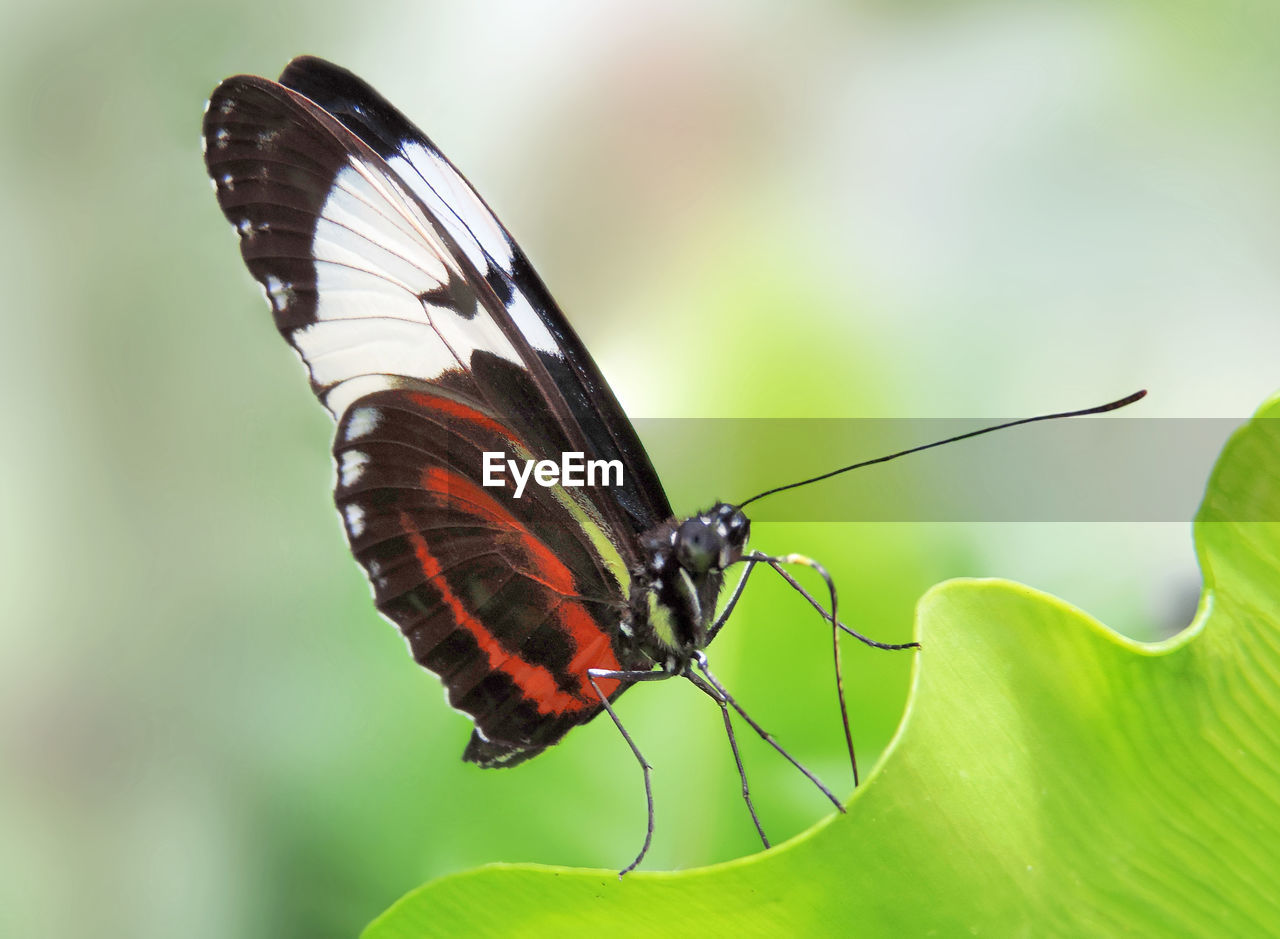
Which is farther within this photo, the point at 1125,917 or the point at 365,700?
the point at 365,700

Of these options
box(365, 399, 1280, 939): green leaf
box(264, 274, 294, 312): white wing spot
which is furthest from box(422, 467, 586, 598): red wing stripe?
box(365, 399, 1280, 939): green leaf

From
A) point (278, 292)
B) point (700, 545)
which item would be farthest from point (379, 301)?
point (700, 545)

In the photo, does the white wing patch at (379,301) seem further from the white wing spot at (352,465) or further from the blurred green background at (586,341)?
the blurred green background at (586,341)

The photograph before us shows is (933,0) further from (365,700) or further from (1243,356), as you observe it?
(365,700)

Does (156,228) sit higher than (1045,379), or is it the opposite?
(156,228)

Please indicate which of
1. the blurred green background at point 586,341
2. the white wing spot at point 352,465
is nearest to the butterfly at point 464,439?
the white wing spot at point 352,465

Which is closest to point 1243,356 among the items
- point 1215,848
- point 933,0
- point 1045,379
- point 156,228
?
point 1045,379
